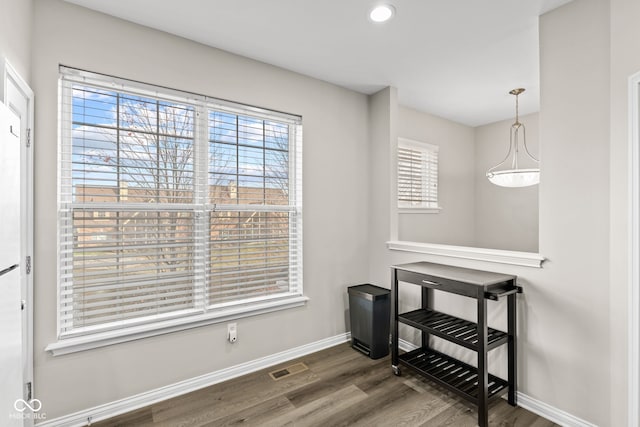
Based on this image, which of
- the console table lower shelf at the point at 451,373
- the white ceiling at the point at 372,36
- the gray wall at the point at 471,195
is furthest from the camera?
the gray wall at the point at 471,195

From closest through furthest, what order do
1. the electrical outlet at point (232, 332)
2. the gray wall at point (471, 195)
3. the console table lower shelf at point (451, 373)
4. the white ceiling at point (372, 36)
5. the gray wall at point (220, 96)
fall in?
the gray wall at point (220, 96), the white ceiling at point (372, 36), the console table lower shelf at point (451, 373), the electrical outlet at point (232, 332), the gray wall at point (471, 195)

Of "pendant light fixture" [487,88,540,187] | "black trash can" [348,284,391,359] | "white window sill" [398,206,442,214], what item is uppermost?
"pendant light fixture" [487,88,540,187]

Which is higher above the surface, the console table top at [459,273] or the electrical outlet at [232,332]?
the console table top at [459,273]

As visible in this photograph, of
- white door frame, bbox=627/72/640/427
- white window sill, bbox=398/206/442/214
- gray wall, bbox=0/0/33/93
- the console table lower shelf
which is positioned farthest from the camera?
white window sill, bbox=398/206/442/214

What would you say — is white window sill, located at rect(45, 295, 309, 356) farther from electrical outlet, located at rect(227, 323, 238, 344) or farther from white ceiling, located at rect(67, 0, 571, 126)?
white ceiling, located at rect(67, 0, 571, 126)

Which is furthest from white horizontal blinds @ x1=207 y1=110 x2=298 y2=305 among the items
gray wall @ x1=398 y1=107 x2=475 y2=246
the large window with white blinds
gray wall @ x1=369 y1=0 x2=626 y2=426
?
gray wall @ x1=369 y1=0 x2=626 y2=426

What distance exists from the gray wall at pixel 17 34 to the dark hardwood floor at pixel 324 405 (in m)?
2.08

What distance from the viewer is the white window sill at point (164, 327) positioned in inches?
76.7

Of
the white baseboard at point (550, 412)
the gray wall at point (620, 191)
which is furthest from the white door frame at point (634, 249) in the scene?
the white baseboard at point (550, 412)

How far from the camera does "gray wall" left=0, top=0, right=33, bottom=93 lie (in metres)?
1.44

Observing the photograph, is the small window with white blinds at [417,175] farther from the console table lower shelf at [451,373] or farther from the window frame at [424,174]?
the console table lower shelf at [451,373]

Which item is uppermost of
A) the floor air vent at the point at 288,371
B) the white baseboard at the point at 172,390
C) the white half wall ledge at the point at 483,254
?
the white half wall ledge at the point at 483,254

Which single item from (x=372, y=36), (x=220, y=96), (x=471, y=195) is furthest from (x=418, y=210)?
(x=220, y=96)

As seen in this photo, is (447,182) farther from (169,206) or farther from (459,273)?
(169,206)
